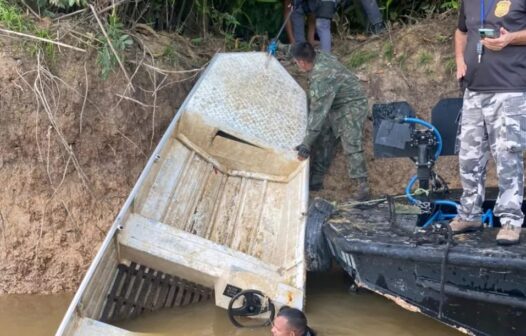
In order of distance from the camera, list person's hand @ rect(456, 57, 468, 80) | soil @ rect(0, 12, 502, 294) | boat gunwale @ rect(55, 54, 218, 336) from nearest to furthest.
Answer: boat gunwale @ rect(55, 54, 218, 336) → person's hand @ rect(456, 57, 468, 80) → soil @ rect(0, 12, 502, 294)

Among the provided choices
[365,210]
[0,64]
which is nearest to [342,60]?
[365,210]

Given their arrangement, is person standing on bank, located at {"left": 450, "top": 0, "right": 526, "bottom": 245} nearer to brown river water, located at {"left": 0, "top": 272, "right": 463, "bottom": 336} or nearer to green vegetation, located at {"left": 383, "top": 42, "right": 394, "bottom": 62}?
brown river water, located at {"left": 0, "top": 272, "right": 463, "bottom": 336}

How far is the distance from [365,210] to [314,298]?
722 mm

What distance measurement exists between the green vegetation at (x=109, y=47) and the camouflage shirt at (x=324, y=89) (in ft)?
4.90

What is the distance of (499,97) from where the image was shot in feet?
11.8

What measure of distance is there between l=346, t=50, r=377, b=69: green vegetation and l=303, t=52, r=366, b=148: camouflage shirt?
1.08m

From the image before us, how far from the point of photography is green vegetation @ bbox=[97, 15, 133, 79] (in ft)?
16.9

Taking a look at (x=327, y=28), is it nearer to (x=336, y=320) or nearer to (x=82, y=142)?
(x=82, y=142)

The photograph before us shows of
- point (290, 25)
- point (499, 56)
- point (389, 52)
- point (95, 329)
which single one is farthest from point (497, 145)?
point (290, 25)

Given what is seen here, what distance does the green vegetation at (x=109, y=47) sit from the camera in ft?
16.9

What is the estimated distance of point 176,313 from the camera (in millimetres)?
4438

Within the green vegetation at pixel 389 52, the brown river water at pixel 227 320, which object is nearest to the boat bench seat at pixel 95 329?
the brown river water at pixel 227 320

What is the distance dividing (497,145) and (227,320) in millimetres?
1991

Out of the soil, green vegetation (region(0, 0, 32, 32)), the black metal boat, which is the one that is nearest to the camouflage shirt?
the black metal boat
